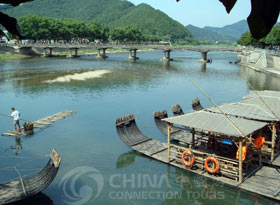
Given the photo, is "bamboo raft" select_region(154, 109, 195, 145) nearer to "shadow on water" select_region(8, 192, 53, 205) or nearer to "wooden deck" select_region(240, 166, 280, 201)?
"wooden deck" select_region(240, 166, 280, 201)

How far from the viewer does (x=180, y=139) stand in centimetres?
→ 1900

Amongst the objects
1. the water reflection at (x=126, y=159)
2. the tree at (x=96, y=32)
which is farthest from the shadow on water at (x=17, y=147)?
the tree at (x=96, y=32)

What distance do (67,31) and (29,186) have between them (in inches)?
4434

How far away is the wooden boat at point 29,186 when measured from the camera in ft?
36.5

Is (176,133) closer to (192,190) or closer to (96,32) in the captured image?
(192,190)

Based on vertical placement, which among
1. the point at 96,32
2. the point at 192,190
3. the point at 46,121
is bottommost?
the point at 192,190

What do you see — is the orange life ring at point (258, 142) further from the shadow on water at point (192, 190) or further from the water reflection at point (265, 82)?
the water reflection at point (265, 82)

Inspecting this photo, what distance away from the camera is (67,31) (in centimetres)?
11738

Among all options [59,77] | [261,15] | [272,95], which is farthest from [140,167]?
[59,77]

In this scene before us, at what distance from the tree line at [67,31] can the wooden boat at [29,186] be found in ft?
269

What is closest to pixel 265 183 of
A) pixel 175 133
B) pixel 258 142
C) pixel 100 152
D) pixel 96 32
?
pixel 258 142

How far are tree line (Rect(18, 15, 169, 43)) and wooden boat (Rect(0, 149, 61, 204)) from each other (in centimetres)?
8210

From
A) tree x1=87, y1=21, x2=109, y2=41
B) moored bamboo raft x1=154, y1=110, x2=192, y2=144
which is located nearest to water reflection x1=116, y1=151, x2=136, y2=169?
moored bamboo raft x1=154, y1=110, x2=192, y2=144

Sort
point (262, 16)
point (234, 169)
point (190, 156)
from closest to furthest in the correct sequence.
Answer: point (262, 16) → point (234, 169) → point (190, 156)
